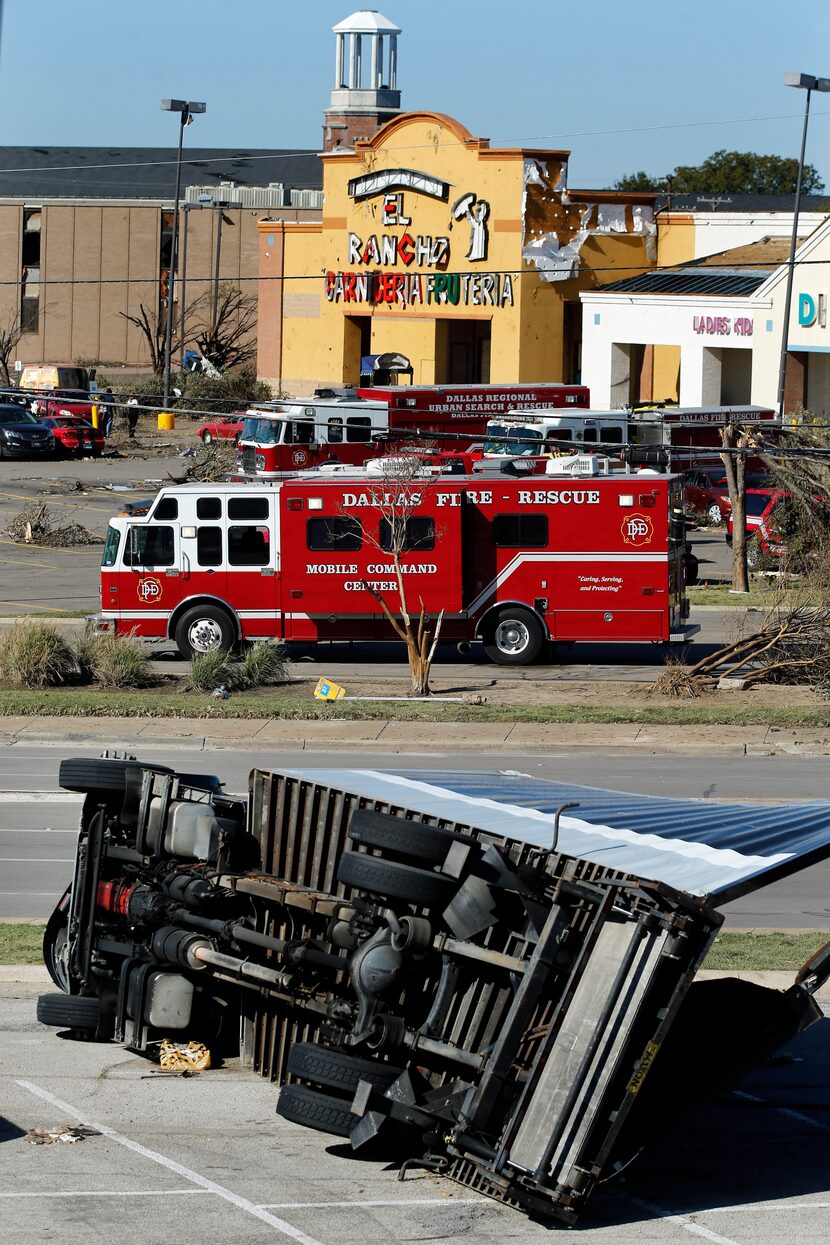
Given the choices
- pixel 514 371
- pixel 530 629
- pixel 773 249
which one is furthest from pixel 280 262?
pixel 530 629

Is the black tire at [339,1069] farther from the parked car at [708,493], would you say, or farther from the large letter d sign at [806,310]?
the large letter d sign at [806,310]

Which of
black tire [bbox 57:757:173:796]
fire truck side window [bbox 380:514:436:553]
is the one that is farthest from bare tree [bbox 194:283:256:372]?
black tire [bbox 57:757:173:796]

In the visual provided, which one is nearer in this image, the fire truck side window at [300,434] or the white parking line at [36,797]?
the white parking line at [36,797]

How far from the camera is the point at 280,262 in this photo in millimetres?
66000

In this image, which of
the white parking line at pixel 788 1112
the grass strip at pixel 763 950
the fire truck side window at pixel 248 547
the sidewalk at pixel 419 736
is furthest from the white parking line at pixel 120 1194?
the fire truck side window at pixel 248 547

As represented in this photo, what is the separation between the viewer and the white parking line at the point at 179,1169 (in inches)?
295

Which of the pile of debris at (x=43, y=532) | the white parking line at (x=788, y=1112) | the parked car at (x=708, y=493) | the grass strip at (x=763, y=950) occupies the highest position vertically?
the parked car at (x=708, y=493)

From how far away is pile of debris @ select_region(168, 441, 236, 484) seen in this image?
41.6 meters

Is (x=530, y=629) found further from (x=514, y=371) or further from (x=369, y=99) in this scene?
(x=369, y=99)

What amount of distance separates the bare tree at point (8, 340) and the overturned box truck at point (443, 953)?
61.7 metres

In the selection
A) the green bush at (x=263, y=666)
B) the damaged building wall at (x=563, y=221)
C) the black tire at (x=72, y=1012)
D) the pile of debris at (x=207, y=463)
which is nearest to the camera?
the black tire at (x=72, y=1012)

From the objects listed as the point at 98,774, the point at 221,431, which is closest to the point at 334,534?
the point at 98,774

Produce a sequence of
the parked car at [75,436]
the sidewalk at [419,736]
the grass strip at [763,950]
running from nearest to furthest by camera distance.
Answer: the grass strip at [763,950] → the sidewalk at [419,736] → the parked car at [75,436]

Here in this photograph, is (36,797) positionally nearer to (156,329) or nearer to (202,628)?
(202,628)
